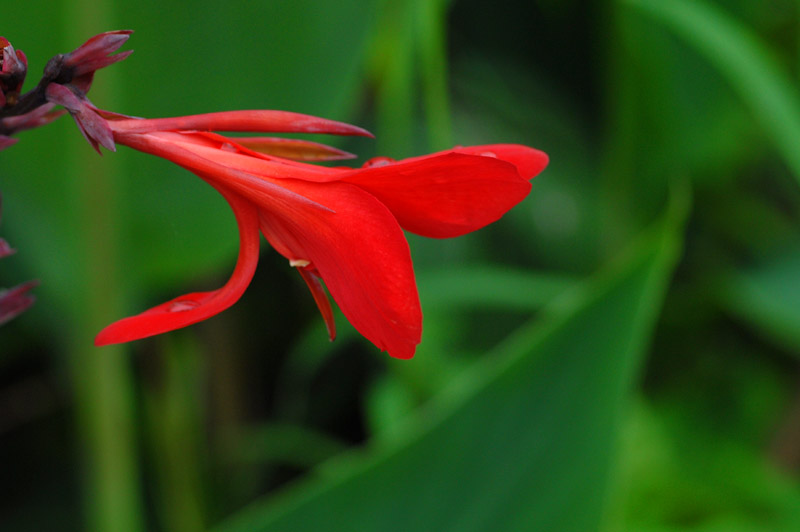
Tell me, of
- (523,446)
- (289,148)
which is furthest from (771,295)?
(289,148)

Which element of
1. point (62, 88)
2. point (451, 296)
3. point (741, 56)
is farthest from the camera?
point (451, 296)

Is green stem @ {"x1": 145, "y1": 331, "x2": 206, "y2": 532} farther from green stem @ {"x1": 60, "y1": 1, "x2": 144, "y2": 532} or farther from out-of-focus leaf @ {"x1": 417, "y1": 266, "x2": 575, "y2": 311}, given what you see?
out-of-focus leaf @ {"x1": 417, "y1": 266, "x2": 575, "y2": 311}

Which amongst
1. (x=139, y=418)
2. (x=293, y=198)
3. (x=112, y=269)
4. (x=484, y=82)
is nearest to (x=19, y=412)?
(x=139, y=418)

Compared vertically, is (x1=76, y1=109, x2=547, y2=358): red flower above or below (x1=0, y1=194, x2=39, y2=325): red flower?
above

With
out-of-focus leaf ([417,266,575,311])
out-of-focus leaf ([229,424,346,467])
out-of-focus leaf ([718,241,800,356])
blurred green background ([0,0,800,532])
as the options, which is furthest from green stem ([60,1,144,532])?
out-of-focus leaf ([718,241,800,356])

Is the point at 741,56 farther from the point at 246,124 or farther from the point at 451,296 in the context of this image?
the point at 246,124

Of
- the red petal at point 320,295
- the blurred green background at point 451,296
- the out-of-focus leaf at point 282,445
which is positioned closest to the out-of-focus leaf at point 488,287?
the blurred green background at point 451,296

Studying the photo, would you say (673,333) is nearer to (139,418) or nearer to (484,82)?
(484,82)
